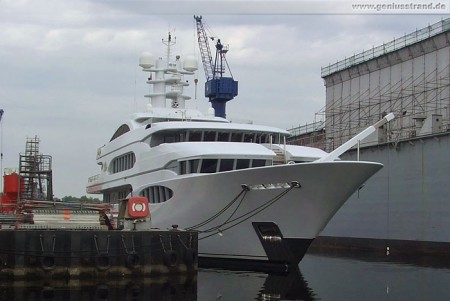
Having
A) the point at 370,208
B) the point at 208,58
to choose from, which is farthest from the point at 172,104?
the point at 208,58

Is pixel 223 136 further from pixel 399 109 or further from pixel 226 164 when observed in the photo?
pixel 399 109

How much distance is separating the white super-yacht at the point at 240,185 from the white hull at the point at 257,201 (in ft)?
0.13

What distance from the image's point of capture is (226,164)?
28734 millimetres

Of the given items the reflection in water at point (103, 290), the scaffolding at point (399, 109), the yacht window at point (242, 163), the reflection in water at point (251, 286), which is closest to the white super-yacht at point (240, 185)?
the yacht window at point (242, 163)

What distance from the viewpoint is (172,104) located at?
41.8 m

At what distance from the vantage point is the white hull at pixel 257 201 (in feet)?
86.3

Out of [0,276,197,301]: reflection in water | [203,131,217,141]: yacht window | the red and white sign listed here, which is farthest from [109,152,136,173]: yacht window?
[0,276,197,301]: reflection in water

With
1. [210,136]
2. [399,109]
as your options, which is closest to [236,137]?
[210,136]

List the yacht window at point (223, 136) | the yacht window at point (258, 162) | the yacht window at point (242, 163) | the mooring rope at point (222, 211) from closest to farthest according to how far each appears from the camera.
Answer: the mooring rope at point (222, 211) < the yacht window at point (242, 163) < the yacht window at point (258, 162) < the yacht window at point (223, 136)

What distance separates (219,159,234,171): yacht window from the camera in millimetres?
28672

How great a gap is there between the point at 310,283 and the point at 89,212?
9556mm

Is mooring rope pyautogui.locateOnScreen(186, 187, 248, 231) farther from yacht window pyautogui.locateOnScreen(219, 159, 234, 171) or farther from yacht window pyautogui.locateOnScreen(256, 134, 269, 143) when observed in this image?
yacht window pyautogui.locateOnScreen(256, 134, 269, 143)

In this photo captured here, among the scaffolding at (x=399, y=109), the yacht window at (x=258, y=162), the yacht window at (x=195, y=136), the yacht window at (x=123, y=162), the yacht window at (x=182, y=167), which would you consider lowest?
the yacht window at (x=182, y=167)

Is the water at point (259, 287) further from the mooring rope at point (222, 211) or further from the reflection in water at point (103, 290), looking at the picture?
the mooring rope at point (222, 211)
